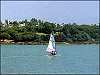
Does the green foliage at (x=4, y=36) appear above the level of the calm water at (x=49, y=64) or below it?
below

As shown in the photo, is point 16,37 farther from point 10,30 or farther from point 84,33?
point 84,33

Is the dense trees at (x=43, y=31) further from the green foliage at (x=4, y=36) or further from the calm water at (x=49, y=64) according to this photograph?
the calm water at (x=49, y=64)

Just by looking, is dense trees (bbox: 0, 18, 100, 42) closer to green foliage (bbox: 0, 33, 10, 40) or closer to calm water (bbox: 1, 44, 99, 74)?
green foliage (bbox: 0, 33, 10, 40)

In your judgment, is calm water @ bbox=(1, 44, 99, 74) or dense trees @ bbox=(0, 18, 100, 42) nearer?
calm water @ bbox=(1, 44, 99, 74)

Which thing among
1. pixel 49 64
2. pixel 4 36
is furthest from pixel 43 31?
pixel 49 64

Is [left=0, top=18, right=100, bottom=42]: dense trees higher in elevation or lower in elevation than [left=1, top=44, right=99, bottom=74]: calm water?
lower

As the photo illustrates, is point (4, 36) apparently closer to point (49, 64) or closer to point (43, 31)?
point (43, 31)

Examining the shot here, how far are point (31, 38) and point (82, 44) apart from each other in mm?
23462

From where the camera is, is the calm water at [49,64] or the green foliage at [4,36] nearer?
the calm water at [49,64]

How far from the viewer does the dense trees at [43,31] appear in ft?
488

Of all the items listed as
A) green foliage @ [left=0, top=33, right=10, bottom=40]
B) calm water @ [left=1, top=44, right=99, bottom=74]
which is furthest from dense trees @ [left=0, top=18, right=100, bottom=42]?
calm water @ [left=1, top=44, right=99, bottom=74]

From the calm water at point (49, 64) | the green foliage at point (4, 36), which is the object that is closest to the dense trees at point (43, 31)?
the green foliage at point (4, 36)

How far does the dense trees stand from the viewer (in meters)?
149

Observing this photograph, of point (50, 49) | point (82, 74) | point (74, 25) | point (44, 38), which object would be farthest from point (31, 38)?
point (82, 74)
